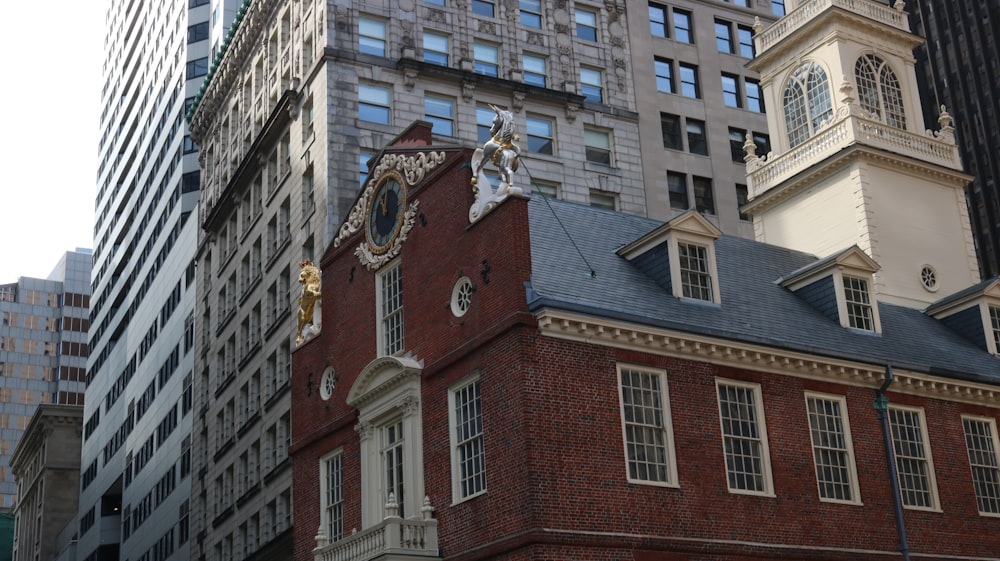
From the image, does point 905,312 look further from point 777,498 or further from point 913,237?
point 777,498

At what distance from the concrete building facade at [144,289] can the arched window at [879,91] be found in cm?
4449

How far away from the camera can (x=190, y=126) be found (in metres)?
80.6

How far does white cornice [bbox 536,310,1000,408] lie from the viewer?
1173 inches

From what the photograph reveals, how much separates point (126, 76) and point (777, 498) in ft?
324

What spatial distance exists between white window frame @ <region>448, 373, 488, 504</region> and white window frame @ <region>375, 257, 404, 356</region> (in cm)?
352

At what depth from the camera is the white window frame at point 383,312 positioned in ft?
115

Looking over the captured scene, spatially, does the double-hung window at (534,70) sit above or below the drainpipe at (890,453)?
above

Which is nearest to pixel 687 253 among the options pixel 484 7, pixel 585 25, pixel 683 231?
pixel 683 231

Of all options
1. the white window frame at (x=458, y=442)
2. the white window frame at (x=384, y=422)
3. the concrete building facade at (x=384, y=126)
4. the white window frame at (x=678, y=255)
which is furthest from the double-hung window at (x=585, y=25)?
the white window frame at (x=458, y=442)

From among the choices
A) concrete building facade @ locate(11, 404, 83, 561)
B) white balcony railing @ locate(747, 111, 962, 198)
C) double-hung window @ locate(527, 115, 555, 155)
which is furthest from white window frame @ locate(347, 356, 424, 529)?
concrete building facade @ locate(11, 404, 83, 561)

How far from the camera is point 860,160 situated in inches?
1730

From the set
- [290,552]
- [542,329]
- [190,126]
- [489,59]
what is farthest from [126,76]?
[542,329]

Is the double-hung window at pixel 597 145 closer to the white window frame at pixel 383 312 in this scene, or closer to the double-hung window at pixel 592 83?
the double-hung window at pixel 592 83

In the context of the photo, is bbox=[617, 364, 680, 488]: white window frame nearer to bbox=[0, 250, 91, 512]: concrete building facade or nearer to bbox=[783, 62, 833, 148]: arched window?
bbox=[783, 62, 833, 148]: arched window
